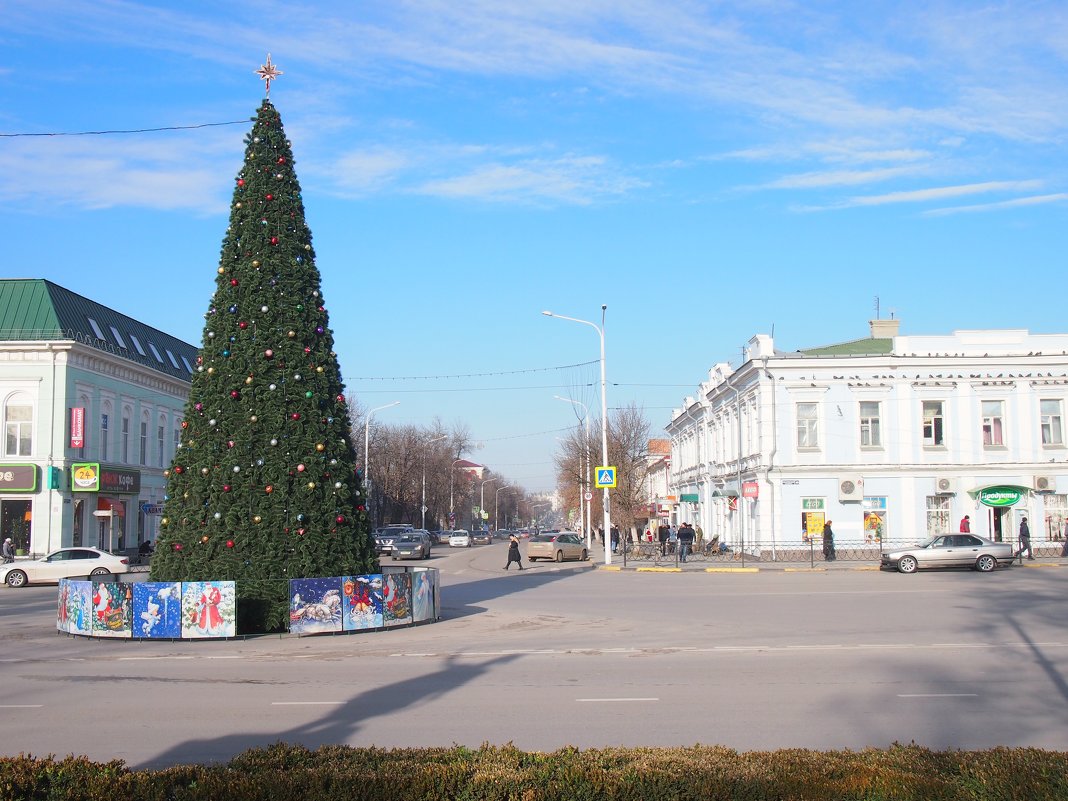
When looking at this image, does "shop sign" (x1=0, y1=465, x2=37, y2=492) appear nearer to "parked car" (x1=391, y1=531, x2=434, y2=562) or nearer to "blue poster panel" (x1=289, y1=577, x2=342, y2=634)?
"parked car" (x1=391, y1=531, x2=434, y2=562)

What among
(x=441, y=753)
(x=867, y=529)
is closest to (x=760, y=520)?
(x=867, y=529)

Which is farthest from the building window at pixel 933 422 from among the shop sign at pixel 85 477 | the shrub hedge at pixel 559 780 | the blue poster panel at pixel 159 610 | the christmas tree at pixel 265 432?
the shrub hedge at pixel 559 780

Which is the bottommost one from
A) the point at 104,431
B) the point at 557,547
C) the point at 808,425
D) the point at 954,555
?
the point at 557,547

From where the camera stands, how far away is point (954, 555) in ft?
116

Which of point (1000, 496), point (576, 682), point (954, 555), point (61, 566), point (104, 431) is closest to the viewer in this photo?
point (576, 682)

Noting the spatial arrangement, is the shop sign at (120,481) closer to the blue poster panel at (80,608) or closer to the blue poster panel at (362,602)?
the blue poster panel at (80,608)

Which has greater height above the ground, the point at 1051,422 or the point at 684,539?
the point at 1051,422

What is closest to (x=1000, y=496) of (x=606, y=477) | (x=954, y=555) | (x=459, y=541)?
(x=954, y=555)

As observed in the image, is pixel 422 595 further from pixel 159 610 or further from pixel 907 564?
pixel 907 564

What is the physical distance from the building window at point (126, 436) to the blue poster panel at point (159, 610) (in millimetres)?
37160

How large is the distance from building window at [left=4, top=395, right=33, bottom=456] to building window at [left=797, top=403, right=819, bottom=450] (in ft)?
115

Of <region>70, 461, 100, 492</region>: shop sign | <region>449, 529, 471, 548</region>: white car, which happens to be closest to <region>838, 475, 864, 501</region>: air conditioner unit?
<region>70, 461, 100, 492</region>: shop sign

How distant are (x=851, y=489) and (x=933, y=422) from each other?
5092 millimetres

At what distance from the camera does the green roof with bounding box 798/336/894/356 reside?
165ft
